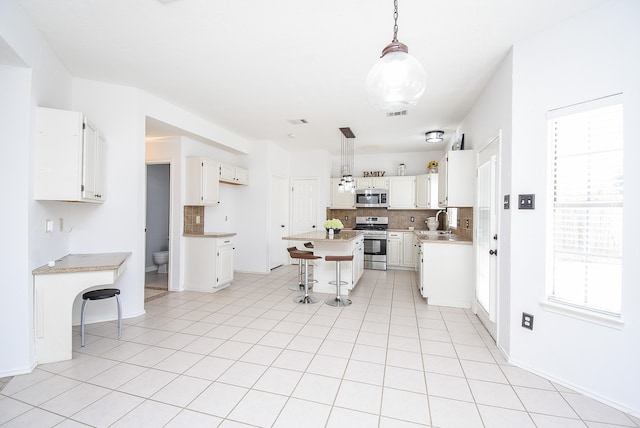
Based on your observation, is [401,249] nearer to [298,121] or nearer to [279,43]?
[298,121]

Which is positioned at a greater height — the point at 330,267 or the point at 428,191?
the point at 428,191

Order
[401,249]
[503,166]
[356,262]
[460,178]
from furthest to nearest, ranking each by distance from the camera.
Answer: [401,249], [356,262], [460,178], [503,166]

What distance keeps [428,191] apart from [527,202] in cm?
384

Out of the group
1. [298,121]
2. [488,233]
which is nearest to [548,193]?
[488,233]

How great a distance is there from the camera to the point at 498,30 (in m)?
2.33

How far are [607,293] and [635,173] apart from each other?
2.71 feet

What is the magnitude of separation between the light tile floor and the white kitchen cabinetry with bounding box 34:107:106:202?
1.49 meters

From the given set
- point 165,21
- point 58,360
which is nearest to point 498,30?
point 165,21

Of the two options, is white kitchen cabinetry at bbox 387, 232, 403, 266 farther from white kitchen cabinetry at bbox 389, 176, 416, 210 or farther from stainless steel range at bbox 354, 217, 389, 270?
white kitchen cabinetry at bbox 389, 176, 416, 210

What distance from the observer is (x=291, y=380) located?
2188mm

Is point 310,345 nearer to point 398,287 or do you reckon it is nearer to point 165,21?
point 398,287

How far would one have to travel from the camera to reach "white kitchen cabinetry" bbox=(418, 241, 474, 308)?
12.9 ft

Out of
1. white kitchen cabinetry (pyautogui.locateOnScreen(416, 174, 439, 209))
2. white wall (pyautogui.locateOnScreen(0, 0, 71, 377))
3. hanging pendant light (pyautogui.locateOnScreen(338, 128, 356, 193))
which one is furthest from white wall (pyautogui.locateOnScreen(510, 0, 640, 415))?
white wall (pyautogui.locateOnScreen(0, 0, 71, 377))

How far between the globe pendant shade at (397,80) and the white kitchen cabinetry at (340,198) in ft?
18.4
